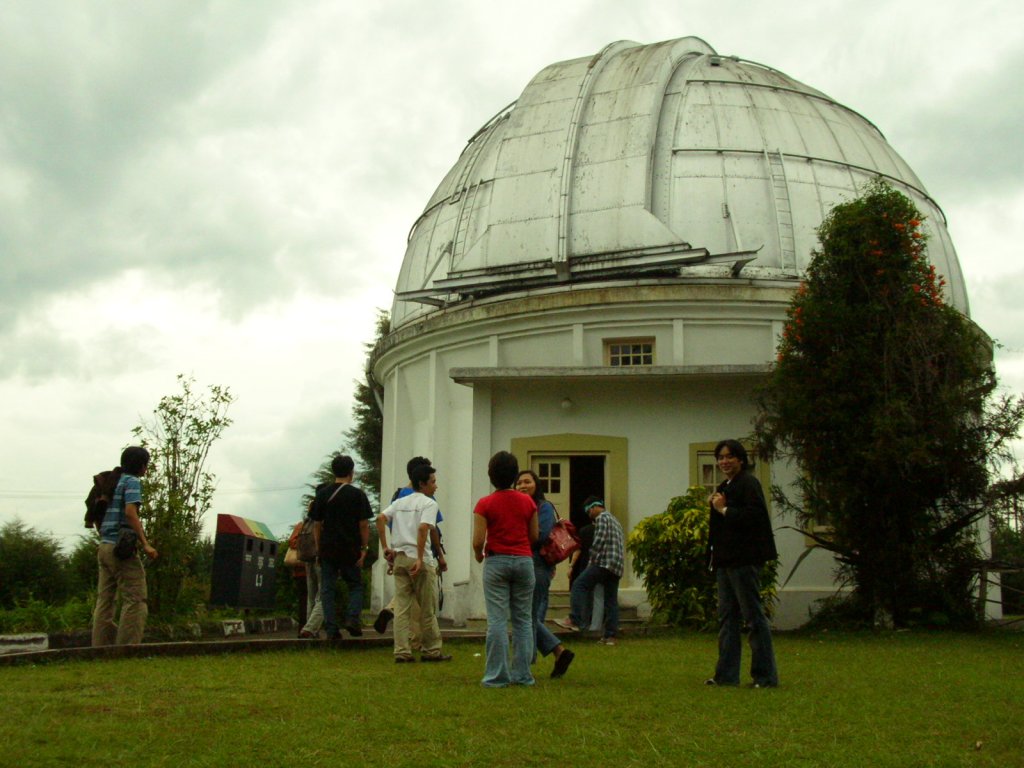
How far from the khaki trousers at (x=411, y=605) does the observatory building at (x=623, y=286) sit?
29.1 feet

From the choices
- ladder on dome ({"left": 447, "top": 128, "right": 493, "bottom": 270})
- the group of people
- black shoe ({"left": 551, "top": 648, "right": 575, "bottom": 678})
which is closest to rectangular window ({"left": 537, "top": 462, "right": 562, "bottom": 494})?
→ ladder on dome ({"left": 447, "top": 128, "right": 493, "bottom": 270})

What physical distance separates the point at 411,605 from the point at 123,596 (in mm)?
2388

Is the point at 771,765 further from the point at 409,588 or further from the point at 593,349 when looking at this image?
the point at 593,349

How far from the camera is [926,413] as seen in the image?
13930 mm

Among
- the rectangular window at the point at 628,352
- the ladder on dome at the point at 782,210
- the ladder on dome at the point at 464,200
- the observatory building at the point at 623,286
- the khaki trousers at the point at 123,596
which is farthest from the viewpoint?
the ladder on dome at the point at 464,200

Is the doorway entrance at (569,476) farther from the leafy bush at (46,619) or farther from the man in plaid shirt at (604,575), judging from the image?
the leafy bush at (46,619)

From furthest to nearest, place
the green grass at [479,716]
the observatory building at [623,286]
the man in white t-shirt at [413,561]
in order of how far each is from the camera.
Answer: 1. the observatory building at [623,286]
2. the man in white t-shirt at [413,561]
3. the green grass at [479,716]

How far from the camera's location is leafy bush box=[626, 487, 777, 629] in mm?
14234

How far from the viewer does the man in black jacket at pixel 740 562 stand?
7.53 metres

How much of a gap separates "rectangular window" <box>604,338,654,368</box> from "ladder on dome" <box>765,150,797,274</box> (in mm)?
2752

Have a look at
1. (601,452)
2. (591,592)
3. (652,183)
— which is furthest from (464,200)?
(591,592)

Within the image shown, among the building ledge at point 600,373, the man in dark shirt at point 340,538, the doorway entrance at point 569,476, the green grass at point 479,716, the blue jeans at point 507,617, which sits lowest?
the green grass at point 479,716

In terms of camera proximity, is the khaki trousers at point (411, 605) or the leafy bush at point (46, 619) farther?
the leafy bush at point (46, 619)

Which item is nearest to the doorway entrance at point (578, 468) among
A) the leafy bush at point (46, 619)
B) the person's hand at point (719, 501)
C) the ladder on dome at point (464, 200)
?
the ladder on dome at point (464, 200)
